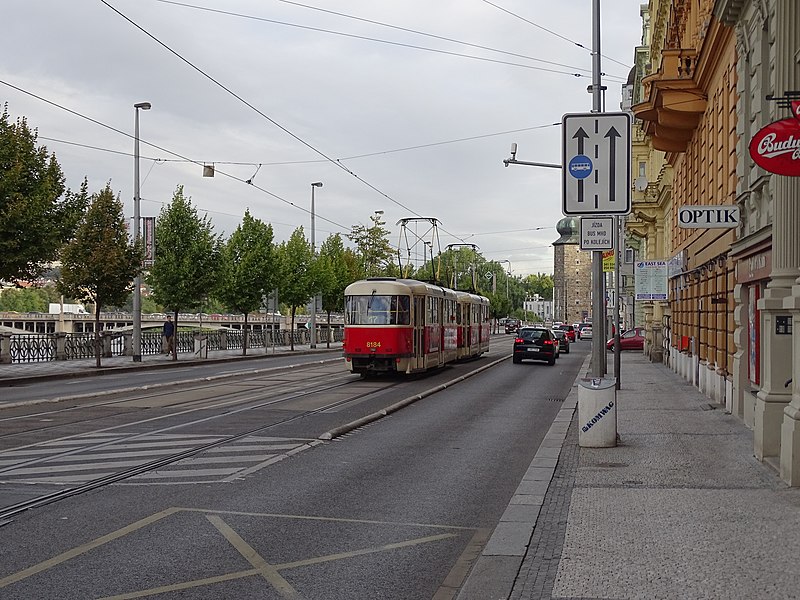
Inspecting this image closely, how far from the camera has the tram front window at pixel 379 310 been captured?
27.9 metres

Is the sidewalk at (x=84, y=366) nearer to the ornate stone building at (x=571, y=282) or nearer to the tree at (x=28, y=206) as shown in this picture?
the tree at (x=28, y=206)

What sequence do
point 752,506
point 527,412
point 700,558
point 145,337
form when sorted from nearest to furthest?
point 700,558 → point 752,506 → point 527,412 → point 145,337

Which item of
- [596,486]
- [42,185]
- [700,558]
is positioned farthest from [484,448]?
[42,185]

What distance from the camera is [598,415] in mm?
12602

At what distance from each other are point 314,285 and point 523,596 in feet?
174

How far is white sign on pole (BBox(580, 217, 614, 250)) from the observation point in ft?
43.9

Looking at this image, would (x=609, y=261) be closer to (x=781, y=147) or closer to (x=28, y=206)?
(x=28, y=206)

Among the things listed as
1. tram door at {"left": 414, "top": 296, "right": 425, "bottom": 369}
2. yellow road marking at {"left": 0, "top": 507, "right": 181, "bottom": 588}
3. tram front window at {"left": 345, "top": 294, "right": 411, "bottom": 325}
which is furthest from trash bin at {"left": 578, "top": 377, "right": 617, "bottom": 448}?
tram door at {"left": 414, "top": 296, "right": 425, "bottom": 369}

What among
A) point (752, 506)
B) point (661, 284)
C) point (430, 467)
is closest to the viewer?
point (752, 506)

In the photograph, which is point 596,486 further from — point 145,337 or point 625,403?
point 145,337

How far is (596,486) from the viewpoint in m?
9.72

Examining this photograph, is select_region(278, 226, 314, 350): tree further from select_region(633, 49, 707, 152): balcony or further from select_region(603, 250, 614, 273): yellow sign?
select_region(633, 49, 707, 152): balcony

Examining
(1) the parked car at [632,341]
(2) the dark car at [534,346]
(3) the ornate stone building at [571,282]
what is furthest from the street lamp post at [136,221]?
(3) the ornate stone building at [571,282]

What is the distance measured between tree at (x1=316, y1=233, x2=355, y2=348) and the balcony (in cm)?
3516
